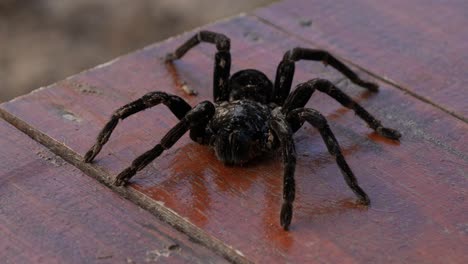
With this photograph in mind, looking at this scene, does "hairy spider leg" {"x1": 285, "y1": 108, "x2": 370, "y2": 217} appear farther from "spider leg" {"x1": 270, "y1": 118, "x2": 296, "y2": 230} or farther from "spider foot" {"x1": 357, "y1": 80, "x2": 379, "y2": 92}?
"spider foot" {"x1": 357, "y1": 80, "x2": 379, "y2": 92}

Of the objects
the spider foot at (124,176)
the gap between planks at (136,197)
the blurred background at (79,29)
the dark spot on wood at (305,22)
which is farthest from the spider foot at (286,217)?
the blurred background at (79,29)

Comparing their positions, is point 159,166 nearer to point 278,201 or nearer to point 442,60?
point 278,201

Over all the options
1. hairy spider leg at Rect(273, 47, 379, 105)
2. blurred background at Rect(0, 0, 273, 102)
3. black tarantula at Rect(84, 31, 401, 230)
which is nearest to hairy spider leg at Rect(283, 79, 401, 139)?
black tarantula at Rect(84, 31, 401, 230)

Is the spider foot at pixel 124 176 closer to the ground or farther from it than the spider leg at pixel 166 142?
closer to the ground

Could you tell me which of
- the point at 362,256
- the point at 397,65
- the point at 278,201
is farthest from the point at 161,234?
the point at 397,65

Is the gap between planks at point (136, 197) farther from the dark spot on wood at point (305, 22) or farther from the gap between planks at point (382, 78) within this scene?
the dark spot on wood at point (305, 22)

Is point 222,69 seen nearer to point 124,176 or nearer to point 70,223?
point 124,176
